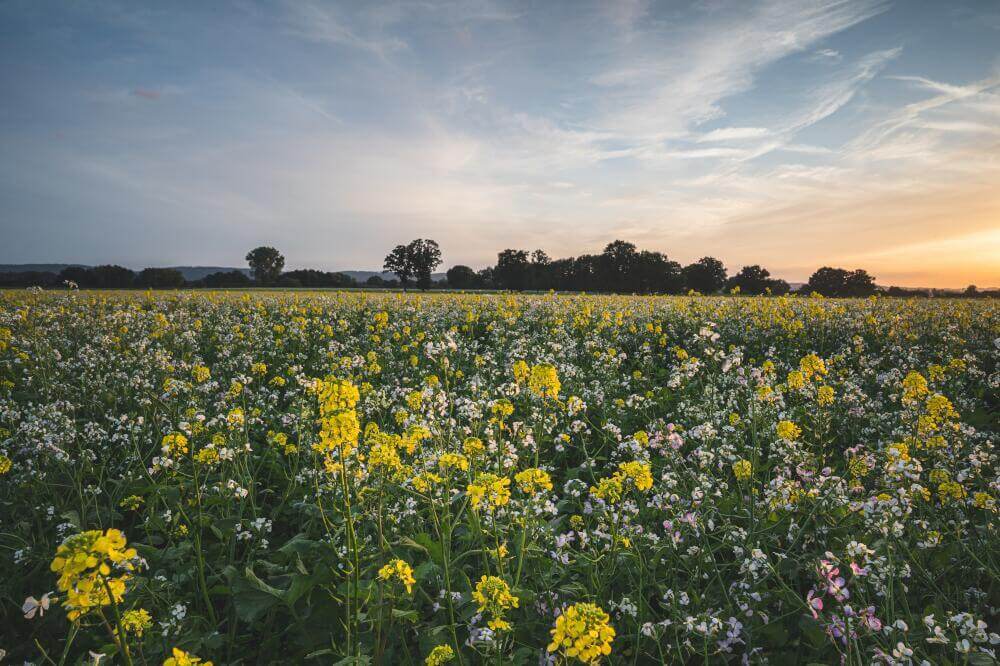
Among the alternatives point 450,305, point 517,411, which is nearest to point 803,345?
point 517,411

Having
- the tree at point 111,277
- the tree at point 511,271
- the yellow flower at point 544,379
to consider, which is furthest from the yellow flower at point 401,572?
the tree at point 511,271

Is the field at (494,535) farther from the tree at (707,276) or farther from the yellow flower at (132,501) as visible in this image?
the tree at (707,276)

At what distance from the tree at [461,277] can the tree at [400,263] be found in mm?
10014

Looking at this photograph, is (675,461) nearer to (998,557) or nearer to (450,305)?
(998,557)

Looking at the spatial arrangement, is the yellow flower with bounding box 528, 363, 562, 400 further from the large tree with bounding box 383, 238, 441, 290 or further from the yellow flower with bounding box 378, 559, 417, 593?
the large tree with bounding box 383, 238, 441, 290

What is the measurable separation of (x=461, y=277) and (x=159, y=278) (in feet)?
198

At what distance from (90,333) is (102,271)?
59.1 meters

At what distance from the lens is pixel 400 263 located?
107 meters

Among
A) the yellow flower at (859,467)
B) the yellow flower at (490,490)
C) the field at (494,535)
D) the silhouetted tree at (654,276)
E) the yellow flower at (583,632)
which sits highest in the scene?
the silhouetted tree at (654,276)

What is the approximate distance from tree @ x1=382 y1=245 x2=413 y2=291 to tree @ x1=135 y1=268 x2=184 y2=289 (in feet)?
152

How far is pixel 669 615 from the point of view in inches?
141

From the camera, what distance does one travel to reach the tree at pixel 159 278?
59.6 metres

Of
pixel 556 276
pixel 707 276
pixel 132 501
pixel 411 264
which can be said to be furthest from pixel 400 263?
pixel 132 501

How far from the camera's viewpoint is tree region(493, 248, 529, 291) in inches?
3957
